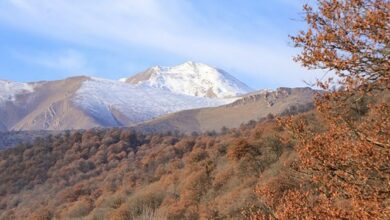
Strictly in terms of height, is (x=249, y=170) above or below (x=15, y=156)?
above

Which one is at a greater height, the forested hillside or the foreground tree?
the foreground tree

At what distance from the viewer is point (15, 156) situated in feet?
383

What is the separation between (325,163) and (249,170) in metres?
29.2

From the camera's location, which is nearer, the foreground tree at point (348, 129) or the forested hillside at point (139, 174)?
the foreground tree at point (348, 129)

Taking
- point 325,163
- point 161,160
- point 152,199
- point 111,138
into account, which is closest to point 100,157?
point 111,138

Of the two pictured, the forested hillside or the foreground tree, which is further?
the forested hillside

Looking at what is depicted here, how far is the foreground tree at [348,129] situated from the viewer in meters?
8.26

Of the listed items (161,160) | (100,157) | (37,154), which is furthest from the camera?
(37,154)

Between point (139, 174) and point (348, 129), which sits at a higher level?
point (348, 129)

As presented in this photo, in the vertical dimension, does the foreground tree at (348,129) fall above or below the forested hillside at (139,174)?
above

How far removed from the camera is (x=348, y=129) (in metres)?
9.22

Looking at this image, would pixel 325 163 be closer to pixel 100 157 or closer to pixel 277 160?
pixel 277 160

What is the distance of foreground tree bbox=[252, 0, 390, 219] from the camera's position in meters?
8.26

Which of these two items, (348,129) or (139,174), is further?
(139,174)
